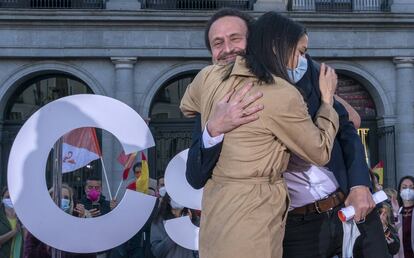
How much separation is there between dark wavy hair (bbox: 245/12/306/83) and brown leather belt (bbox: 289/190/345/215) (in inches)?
29.5

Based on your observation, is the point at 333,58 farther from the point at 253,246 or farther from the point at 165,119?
the point at 253,246

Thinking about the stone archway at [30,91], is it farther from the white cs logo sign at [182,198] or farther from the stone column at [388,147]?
the white cs logo sign at [182,198]

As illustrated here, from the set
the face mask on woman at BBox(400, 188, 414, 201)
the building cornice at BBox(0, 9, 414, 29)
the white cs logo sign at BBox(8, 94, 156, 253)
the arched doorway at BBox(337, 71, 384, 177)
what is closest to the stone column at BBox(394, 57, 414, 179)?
the arched doorway at BBox(337, 71, 384, 177)

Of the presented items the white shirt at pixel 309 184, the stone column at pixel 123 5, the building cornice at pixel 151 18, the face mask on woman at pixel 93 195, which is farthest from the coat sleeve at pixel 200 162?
the stone column at pixel 123 5

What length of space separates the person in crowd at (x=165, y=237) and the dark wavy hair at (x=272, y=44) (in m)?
5.57

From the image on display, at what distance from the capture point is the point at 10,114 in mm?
19016

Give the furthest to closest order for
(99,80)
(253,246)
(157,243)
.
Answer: (99,80) → (157,243) → (253,246)

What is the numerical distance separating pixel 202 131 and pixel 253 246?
0.66 meters

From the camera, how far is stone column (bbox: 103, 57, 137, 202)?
17.1 m

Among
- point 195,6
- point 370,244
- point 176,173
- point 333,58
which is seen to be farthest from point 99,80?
point 370,244

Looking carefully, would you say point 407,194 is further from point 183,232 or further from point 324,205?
point 324,205

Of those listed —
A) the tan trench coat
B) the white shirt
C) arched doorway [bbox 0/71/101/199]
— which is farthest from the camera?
arched doorway [bbox 0/71/101/199]

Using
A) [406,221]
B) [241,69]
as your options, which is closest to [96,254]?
[406,221]

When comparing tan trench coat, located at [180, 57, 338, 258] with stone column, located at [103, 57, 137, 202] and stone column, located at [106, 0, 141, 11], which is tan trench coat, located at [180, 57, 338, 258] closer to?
stone column, located at [103, 57, 137, 202]
